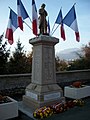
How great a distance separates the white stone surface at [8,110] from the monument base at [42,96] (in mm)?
988

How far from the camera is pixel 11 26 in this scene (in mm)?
7656

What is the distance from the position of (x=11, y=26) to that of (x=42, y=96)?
345cm

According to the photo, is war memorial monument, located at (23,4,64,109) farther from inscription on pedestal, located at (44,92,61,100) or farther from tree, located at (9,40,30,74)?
tree, located at (9,40,30,74)

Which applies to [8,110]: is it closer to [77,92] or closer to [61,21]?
[77,92]

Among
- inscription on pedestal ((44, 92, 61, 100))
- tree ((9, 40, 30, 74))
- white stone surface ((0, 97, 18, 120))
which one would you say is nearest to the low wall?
inscription on pedestal ((44, 92, 61, 100))

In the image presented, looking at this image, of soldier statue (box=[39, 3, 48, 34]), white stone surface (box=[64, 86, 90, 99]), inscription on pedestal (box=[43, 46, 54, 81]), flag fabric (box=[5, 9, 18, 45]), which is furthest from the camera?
white stone surface (box=[64, 86, 90, 99])

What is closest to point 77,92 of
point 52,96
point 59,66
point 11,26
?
point 52,96

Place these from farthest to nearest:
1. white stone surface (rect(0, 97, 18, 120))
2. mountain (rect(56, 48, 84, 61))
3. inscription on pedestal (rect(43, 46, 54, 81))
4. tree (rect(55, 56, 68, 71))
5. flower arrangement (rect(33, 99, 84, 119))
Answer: mountain (rect(56, 48, 84, 61)) < tree (rect(55, 56, 68, 71)) < inscription on pedestal (rect(43, 46, 54, 81)) < flower arrangement (rect(33, 99, 84, 119)) < white stone surface (rect(0, 97, 18, 120))

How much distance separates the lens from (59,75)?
1208cm

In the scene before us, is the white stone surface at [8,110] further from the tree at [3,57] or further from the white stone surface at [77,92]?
the tree at [3,57]

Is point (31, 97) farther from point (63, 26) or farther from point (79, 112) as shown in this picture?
point (63, 26)

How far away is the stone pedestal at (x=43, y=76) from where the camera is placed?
648 centimetres

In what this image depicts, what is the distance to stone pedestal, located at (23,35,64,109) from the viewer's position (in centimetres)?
648

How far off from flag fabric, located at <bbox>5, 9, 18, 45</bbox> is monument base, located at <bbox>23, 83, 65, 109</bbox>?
7.80ft
